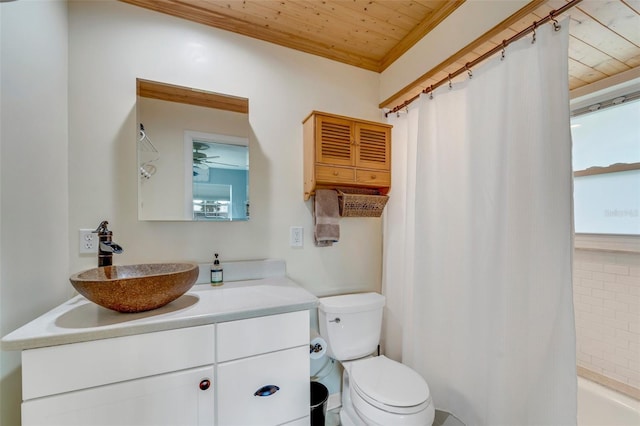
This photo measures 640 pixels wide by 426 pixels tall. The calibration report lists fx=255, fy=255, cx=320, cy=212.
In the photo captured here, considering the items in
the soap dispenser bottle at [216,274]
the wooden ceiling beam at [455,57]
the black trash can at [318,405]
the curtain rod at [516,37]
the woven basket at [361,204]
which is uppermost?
the wooden ceiling beam at [455,57]

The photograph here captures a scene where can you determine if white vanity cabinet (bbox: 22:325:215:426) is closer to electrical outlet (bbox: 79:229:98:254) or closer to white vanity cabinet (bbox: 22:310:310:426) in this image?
white vanity cabinet (bbox: 22:310:310:426)

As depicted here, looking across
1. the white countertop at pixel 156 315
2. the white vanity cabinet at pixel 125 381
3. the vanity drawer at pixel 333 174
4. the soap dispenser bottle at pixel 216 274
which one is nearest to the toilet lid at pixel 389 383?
the white countertop at pixel 156 315

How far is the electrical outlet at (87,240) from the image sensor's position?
1.26 meters

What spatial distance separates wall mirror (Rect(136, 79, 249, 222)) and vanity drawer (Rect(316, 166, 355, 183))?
451mm

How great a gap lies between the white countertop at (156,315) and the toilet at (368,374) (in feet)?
1.33

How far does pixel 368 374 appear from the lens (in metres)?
1.33

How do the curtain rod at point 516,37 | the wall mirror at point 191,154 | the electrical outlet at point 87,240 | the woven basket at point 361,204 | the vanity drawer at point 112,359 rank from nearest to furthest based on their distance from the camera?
the vanity drawer at point 112,359
the curtain rod at point 516,37
the electrical outlet at point 87,240
the wall mirror at point 191,154
the woven basket at point 361,204

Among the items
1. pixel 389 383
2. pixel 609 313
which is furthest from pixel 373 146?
pixel 609 313

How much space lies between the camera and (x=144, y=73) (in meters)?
1.37

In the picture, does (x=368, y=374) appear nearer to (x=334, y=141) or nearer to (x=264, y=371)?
(x=264, y=371)

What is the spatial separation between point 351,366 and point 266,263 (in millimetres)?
765

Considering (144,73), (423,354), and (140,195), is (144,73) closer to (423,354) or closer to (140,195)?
(140,195)

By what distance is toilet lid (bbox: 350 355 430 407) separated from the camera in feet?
3.75

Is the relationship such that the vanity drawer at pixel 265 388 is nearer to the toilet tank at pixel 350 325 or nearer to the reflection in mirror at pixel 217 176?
the toilet tank at pixel 350 325
